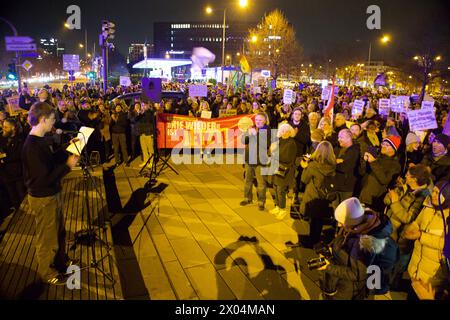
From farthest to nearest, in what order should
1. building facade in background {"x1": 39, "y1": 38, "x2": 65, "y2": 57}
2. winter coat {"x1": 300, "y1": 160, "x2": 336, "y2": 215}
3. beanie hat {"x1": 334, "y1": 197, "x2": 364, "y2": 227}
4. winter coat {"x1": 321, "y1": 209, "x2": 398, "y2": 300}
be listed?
building facade in background {"x1": 39, "y1": 38, "x2": 65, "y2": 57}, winter coat {"x1": 300, "y1": 160, "x2": 336, "y2": 215}, beanie hat {"x1": 334, "y1": 197, "x2": 364, "y2": 227}, winter coat {"x1": 321, "y1": 209, "x2": 398, "y2": 300}

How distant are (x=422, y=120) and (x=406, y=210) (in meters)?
4.59

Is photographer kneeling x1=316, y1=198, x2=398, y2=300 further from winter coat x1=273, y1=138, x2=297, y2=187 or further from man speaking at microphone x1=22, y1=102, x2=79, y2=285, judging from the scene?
winter coat x1=273, y1=138, x2=297, y2=187

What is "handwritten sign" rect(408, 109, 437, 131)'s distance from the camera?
25.5 feet

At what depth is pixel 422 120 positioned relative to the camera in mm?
7910

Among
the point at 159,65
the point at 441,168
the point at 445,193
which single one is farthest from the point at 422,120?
the point at 159,65

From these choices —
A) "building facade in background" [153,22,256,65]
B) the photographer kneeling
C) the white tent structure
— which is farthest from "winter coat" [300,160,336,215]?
"building facade in background" [153,22,256,65]

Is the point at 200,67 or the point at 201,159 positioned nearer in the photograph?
the point at 201,159

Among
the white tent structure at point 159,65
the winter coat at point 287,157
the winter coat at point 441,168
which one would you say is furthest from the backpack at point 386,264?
the white tent structure at point 159,65

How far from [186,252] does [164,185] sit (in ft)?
11.3

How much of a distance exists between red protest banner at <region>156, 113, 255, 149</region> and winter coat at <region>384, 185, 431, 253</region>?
627cm

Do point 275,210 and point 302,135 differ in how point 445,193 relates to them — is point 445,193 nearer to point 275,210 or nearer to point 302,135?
point 275,210

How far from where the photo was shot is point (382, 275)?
3.23 meters

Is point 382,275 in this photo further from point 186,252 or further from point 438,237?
point 186,252
